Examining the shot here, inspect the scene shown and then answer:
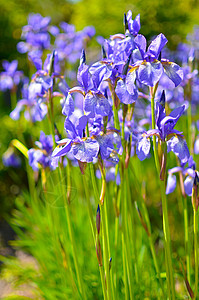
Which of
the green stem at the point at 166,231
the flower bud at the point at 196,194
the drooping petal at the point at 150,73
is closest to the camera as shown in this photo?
the drooping petal at the point at 150,73

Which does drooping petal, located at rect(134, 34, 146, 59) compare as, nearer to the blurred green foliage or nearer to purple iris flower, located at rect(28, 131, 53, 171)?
purple iris flower, located at rect(28, 131, 53, 171)

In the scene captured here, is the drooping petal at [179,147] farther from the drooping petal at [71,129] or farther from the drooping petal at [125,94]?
the drooping petal at [71,129]

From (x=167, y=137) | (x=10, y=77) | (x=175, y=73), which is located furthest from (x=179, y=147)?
(x=10, y=77)

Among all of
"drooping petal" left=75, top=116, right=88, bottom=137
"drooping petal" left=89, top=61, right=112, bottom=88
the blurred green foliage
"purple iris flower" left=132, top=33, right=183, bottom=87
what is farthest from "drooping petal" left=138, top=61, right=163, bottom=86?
the blurred green foliage

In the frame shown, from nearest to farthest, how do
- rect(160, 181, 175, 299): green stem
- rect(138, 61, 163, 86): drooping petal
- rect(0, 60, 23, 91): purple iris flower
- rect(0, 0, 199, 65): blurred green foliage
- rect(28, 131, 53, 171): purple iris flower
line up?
rect(138, 61, 163, 86): drooping petal → rect(160, 181, 175, 299): green stem → rect(28, 131, 53, 171): purple iris flower → rect(0, 60, 23, 91): purple iris flower → rect(0, 0, 199, 65): blurred green foliage

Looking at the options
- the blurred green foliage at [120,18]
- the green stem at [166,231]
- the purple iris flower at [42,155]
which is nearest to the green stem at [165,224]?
the green stem at [166,231]

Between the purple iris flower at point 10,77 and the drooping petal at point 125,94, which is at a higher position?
the purple iris flower at point 10,77

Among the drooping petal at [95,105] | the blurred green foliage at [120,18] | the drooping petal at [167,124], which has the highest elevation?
the blurred green foliage at [120,18]
